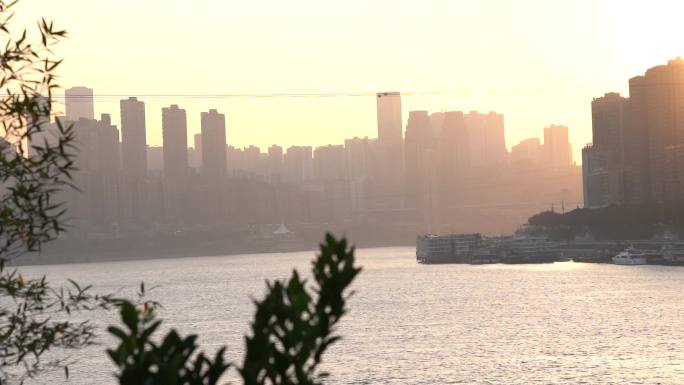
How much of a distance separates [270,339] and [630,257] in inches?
4489

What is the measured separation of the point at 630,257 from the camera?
113750mm

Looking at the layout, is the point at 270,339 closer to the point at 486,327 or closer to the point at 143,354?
the point at 143,354

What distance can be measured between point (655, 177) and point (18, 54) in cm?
14182

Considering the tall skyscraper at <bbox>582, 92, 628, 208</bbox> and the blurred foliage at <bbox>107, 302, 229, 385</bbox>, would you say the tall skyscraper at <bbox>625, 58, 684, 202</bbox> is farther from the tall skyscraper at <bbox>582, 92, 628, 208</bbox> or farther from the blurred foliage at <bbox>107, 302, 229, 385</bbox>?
the blurred foliage at <bbox>107, 302, 229, 385</bbox>

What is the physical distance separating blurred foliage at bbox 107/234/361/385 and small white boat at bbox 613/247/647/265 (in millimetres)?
112666

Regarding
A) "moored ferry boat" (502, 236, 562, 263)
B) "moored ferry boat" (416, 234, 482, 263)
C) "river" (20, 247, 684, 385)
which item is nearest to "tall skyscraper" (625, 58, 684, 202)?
"moored ferry boat" (502, 236, 562, 263)

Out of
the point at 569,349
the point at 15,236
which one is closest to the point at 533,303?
the point at 569,349

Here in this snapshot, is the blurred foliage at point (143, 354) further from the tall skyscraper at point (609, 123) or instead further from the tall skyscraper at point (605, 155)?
the tall skyscraper at point (609, 123)

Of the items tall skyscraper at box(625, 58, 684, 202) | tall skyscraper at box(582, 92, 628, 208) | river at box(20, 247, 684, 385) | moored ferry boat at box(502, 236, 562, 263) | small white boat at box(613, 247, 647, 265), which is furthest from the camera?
tall skyscraper at box(582, 92, 628, 208)

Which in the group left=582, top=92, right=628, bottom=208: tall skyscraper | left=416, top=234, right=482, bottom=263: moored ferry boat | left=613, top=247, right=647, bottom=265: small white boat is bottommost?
left=613, top=247, right=647, bottom=265: small white boat

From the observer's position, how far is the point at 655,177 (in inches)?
5605

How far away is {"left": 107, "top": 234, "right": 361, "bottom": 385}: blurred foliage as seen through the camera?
12.5 feet

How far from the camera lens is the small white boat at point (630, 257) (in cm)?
11269

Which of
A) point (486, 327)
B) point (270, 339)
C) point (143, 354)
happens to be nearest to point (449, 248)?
point (486, 327)
